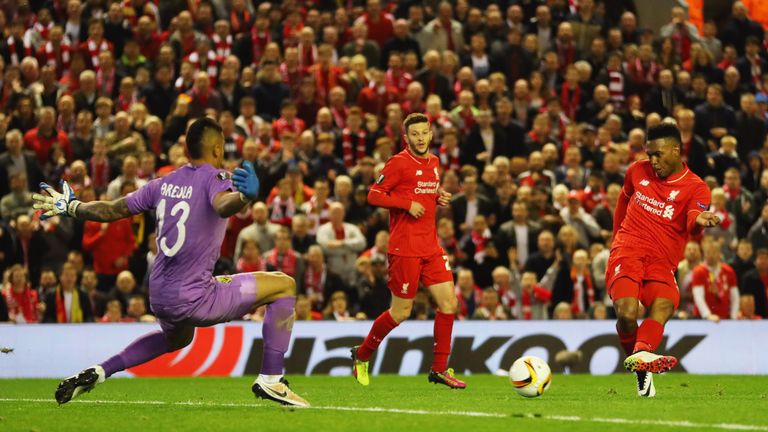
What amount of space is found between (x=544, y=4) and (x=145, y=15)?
7.25m

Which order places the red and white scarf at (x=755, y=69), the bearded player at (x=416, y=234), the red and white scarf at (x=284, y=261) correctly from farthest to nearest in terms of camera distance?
the red and white scarf at (x=755, y=69) < the red and white scarf at (x=284, y=261) < the bearded player at (x=416, y=234)

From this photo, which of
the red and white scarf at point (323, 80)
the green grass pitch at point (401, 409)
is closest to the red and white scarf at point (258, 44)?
the red and white scarf at point (323, 80)

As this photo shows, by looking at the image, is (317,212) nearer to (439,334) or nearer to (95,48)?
(95,48)

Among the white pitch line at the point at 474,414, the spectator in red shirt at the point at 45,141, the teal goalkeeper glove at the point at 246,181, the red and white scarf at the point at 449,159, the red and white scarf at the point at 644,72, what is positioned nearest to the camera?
the white pitch line at the point at 474,414

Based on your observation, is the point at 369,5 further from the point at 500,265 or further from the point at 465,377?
the point at 465,377

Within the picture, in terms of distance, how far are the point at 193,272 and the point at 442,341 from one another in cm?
406

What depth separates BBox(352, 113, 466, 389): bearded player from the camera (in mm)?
13516

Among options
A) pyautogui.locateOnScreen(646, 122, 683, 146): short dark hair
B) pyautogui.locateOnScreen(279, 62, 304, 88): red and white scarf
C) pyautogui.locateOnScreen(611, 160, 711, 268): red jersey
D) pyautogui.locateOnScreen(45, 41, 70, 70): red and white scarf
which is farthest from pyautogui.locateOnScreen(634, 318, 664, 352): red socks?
pyautogui.locateOnScreen(45, 41, 70, 70): red and white scarf

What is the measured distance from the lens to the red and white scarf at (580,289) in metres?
19.1

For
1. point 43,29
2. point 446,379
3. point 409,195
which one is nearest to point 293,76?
point 43,29

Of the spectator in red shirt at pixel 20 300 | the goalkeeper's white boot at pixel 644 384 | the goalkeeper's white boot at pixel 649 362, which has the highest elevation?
the goalkeeper's white boot at pixel 649 362

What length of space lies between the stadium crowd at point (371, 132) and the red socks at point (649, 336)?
6368 mm

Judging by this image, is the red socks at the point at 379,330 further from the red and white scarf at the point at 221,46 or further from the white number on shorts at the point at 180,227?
the red and white scarf at the point at 221,46

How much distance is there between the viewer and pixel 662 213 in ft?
39.2
